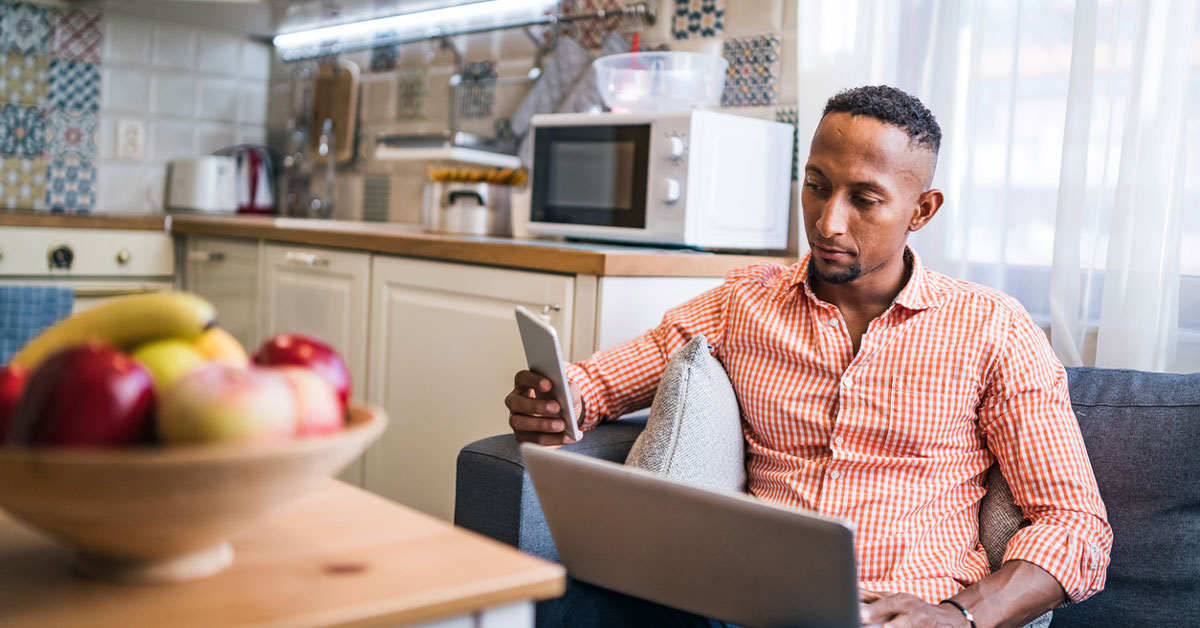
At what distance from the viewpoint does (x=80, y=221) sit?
3.04 meters

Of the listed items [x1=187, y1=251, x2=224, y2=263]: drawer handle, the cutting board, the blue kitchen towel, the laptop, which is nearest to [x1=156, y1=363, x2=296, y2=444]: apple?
the laptop

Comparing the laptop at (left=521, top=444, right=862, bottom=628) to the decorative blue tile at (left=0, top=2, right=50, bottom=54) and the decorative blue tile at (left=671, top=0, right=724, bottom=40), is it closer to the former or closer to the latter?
the decorative blue tile at (left=671, top=0, right=724, bottom=40)

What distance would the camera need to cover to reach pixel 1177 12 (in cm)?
172

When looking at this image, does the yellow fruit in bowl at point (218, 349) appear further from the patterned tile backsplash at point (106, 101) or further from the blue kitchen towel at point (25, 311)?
the patterned tile backsplash at point (106, 101)

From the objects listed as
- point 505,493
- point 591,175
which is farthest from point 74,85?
point 505,493

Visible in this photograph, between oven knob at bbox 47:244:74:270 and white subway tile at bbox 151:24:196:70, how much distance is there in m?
1.02

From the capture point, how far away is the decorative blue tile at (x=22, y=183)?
137 inches

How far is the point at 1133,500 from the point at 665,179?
1070 millimetres

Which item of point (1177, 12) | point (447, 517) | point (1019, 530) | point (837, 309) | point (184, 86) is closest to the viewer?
point (1019, 530)

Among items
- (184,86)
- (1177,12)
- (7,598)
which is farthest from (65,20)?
(7,598)

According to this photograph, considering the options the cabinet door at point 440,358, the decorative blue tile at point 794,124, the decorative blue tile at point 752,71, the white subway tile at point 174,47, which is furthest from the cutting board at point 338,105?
the decorative blue tile at point 794,124

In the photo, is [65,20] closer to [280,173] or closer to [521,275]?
[280,173]

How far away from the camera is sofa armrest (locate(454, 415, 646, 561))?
1.43 m

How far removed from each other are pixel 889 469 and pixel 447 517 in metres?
1.15
